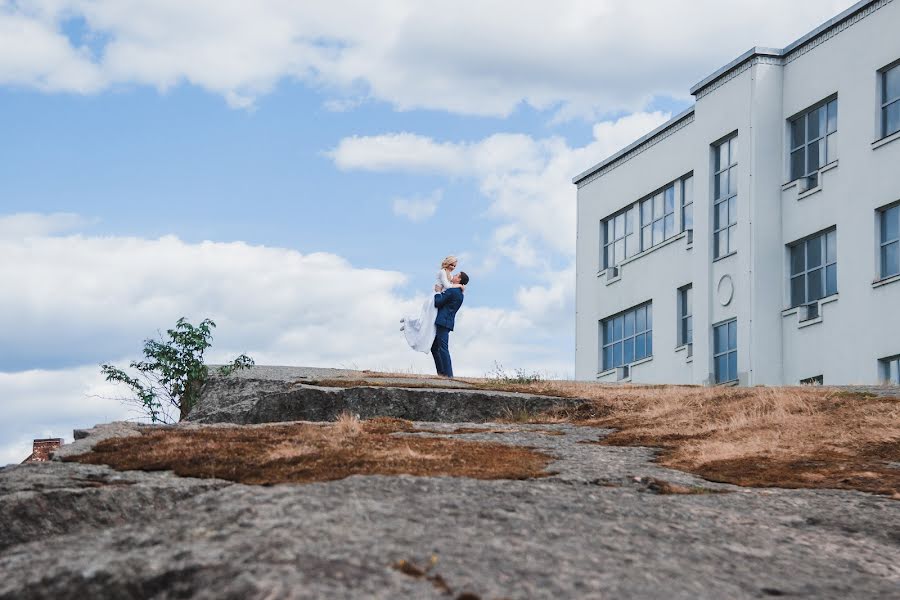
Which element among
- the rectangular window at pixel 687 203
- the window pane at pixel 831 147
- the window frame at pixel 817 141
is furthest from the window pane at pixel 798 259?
the rectangular window at pixel 687 203

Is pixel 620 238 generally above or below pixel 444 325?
above

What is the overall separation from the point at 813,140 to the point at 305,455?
2391 centimetres

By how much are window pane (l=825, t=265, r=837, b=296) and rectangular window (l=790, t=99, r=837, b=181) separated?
90.8 inches

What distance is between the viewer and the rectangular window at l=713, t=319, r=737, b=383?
31.9 m

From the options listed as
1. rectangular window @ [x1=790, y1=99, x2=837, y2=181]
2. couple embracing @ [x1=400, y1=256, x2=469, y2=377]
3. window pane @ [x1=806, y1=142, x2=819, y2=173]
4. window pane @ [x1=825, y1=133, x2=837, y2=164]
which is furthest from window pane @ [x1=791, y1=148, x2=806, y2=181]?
couple embracing @ [x1=400, y1=256, x2=469, y2=377]

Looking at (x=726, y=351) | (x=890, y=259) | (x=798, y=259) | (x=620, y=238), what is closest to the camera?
(x=890, y=259)

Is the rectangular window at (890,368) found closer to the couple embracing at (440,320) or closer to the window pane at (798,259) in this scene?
the window pane at (798,259)

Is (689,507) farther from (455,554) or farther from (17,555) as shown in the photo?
(17,555)

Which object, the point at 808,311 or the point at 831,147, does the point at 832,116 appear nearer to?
the point at 831,147

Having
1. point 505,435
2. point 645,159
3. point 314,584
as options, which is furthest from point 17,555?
point 645,159

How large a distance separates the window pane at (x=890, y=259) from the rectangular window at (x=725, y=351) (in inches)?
204

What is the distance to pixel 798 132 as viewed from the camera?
31.0 meters

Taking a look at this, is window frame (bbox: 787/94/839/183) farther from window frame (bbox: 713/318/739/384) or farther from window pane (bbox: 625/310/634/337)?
window pane (bbox: 625/310/634/337)

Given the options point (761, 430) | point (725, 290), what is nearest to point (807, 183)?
point (725, 290)
